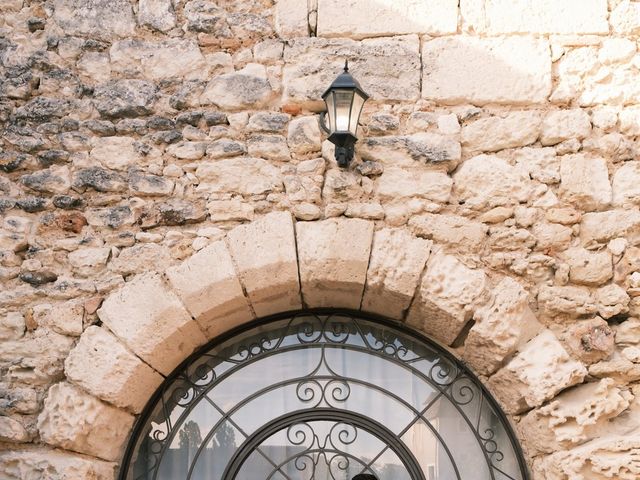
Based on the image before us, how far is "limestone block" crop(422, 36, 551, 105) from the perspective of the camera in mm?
3715

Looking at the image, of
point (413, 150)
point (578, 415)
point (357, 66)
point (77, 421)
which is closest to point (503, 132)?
point (413, 150)

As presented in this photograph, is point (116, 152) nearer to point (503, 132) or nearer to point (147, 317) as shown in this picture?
point (147, 317)

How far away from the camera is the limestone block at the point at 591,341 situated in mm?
3318

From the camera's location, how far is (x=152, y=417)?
12.2ft

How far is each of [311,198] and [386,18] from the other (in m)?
1.06

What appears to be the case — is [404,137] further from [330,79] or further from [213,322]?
[213,322]

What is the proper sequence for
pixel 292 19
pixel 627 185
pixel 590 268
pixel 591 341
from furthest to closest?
→ pixel 292 19, pixel 627 185, pixel 590 268, pixel 591 341

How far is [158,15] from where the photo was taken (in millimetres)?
3924

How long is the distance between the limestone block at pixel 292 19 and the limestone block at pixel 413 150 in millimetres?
709

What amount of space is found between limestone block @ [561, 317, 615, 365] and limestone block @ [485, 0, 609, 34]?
4.91ft

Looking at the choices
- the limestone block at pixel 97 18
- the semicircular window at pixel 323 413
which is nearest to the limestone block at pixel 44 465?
the semicircular window at pixel 323 413

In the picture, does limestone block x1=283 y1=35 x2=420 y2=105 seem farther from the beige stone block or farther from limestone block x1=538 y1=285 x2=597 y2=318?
limestone block x1=538 y1=285 x2=597 y2=318

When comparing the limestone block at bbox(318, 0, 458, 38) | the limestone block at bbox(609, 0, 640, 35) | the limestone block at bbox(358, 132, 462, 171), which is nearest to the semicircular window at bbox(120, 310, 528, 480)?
the limestone block at bbox(358, 132, 462, 171)

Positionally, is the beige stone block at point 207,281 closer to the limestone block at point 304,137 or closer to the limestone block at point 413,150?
the limestone block at point 304,137
